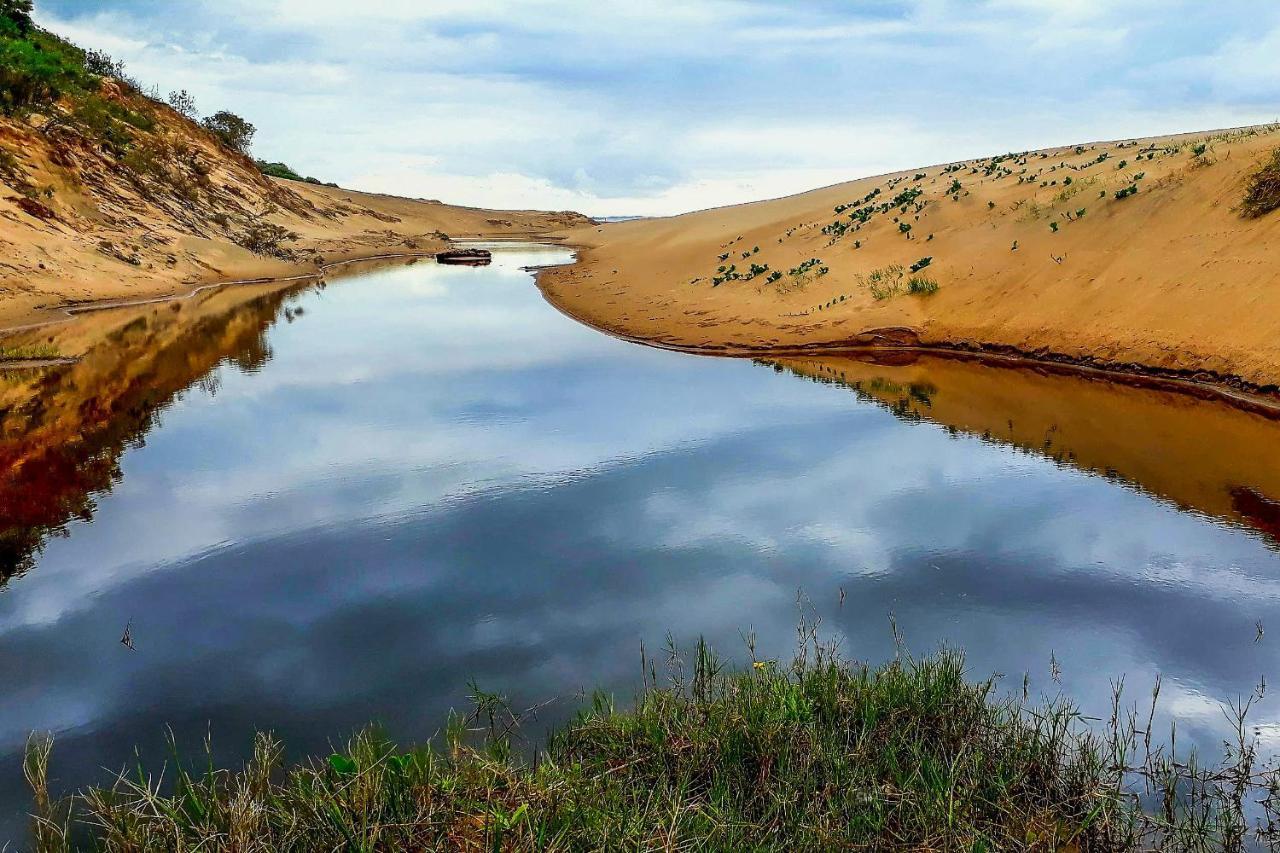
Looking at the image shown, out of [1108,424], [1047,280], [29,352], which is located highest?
[1047,280]

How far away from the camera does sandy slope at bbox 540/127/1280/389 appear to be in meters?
17.4

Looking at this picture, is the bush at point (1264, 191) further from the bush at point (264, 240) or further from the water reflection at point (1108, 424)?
the bush at point (264, 240)

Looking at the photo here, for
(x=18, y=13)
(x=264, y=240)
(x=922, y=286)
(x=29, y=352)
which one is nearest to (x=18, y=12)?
(x=18, y=13)

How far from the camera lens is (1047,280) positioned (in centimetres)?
2191

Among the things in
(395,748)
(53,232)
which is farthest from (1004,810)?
(53,232)

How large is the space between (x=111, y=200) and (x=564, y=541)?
1529 inches

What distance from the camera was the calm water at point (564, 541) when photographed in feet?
21.6

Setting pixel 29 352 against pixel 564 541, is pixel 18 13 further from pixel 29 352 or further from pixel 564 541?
pixel 564 541

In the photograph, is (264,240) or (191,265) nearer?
(191,265)

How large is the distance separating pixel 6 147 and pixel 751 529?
37.9 m

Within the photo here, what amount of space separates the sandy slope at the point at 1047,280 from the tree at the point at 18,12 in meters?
36.5

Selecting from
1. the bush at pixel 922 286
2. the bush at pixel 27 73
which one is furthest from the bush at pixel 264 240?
the bush at pixel 922 286

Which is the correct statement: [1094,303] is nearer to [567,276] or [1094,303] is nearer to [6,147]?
[567,276]

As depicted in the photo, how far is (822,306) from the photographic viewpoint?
25438 millimetres
